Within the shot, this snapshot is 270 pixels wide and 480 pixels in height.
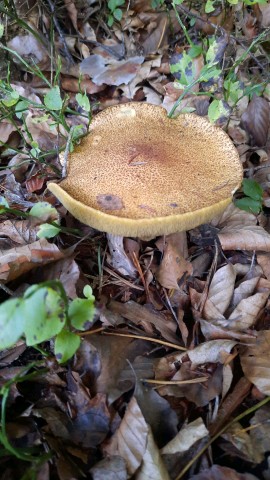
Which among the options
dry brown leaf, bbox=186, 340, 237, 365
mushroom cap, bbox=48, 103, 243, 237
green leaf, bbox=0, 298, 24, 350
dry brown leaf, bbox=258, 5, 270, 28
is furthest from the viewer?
dry brown leaf, bbox=258, 5, 270, 28

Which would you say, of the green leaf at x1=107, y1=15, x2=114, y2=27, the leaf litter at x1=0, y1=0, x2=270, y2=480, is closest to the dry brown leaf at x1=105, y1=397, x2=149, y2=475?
the leaf litter at x1=0, y1=0, x2=270, y2=480

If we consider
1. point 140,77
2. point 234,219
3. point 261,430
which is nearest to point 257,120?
point 234,219

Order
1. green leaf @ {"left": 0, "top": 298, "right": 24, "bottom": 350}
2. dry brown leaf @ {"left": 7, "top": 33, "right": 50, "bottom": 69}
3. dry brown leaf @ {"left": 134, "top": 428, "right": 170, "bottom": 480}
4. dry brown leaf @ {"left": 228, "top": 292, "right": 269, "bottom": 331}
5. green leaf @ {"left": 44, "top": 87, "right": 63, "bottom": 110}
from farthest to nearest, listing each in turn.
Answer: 1. dry brown leaf @ {"left": 7, "top": 33, "right": 50, "bottom": 69}
2. green leaf @ {"left": 44, "top": 87, "right": 63, "bottom": 110}
3. dry brown leaf @ {"left": 228, "top": 292, "right": 269, "bottom": 331}
4. dry brown leaf @ {"left": 134, "top": 428, "right": 170, "bottom": 480}
5. green leaf @ {"left": 0, "top": 298, "right": 24, "bottom": 350}

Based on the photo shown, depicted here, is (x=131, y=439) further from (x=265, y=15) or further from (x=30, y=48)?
(x=265, y=15)

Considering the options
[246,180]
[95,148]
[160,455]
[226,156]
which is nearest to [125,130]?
[95,148]

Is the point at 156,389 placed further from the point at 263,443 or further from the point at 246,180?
the point at 246,180

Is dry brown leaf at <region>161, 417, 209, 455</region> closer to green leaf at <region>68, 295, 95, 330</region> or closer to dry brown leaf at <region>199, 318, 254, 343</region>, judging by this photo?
dry brown leaf at <region>199, 318, 254, 343</region>
